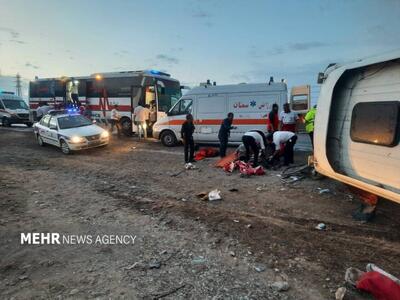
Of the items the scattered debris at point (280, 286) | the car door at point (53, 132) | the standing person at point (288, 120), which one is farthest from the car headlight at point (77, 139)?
the scattered debris at point (280, 286)

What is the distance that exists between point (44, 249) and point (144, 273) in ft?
5.69

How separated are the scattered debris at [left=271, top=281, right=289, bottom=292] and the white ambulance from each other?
32.6ft

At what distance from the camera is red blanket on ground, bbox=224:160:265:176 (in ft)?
28.9

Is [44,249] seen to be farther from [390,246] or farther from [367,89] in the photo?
[367,89]

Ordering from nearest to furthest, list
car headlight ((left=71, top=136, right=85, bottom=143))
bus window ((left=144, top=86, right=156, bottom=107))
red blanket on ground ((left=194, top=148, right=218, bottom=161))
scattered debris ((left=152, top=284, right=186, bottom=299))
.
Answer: scattered debris ((left=152, top=284, right=186, bottom=299)) < red blanket on ground ((left=194, top=148, right=218, bottom=161)) < car headlight ((left=71, top=136, right=85, bottom=143)) < bus window ((left=144, top=86, right=156, bottom=107))

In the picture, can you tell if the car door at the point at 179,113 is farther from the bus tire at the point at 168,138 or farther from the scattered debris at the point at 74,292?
the scattered debris at the point at 74,292

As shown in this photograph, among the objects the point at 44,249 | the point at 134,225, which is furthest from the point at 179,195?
the point at 44,249

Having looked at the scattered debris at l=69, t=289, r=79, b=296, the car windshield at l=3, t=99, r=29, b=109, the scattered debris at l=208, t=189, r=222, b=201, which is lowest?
the scattered debris at l=69, t=289, r=79, b=296

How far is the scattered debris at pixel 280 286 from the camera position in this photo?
3.54 m

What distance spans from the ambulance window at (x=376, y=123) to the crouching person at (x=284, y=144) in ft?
14.1

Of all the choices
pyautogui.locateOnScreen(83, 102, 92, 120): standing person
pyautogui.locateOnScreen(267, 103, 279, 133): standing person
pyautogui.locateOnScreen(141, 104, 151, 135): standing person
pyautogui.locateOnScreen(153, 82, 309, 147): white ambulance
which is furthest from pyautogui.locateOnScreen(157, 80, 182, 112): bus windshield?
pyautogui.locateOnScreen(267, 103, 279, 133): standing person

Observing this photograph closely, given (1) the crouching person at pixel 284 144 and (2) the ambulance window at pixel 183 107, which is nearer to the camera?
(1) the crouching person at pixel 284 144

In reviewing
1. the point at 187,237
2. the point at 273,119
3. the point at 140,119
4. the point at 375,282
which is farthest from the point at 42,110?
the point at 375,282

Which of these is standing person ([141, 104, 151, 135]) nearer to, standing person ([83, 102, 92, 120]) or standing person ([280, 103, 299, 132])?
standing person ([83, 102, 92, 120])
